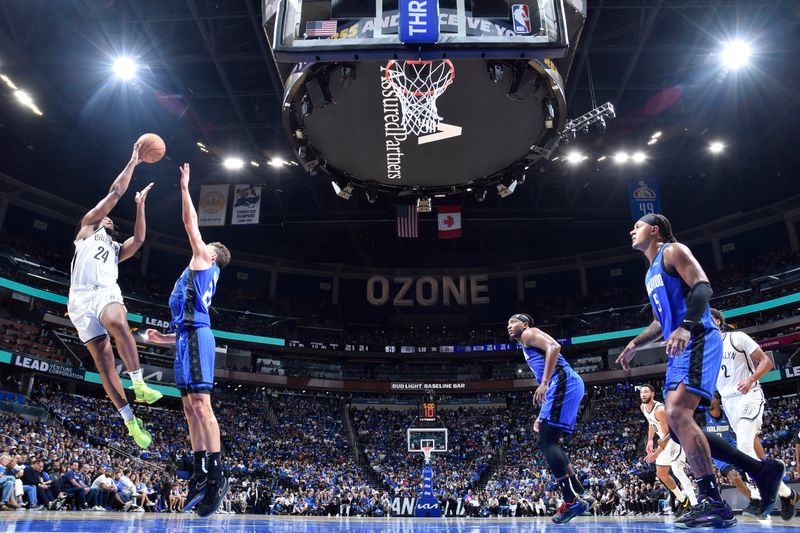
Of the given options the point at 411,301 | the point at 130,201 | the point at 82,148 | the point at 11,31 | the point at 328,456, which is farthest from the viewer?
the point at 411,301

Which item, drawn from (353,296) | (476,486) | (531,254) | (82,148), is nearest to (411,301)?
(353,296)

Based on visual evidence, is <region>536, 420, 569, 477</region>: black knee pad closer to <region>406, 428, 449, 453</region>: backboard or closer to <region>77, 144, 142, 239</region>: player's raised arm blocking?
<region>77, 144, 142, 239</region>: player's raised arm blocking

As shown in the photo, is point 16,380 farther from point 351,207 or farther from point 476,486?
point 476,486

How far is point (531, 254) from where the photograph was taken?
38719 mm

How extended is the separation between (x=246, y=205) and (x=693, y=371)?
820 inches

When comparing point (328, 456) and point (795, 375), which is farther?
point (328, 456)

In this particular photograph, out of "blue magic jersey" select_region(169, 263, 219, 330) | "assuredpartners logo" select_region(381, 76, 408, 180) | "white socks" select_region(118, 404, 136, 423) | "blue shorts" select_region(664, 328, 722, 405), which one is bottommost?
"white socks" select_region(118, 404, 136, 423)

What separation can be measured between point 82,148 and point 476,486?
77.3 ft

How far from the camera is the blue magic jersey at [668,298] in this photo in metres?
4.57

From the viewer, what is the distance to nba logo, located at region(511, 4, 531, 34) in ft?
21.8

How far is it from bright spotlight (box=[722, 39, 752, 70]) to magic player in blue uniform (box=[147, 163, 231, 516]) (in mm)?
19056

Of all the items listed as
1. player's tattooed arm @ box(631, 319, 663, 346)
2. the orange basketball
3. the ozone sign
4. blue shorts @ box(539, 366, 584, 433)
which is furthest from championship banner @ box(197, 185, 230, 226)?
player's tattooed arm @ box(631, 319, 663, 346)

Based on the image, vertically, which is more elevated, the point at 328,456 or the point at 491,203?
the point at 491,203

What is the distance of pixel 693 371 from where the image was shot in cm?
435
